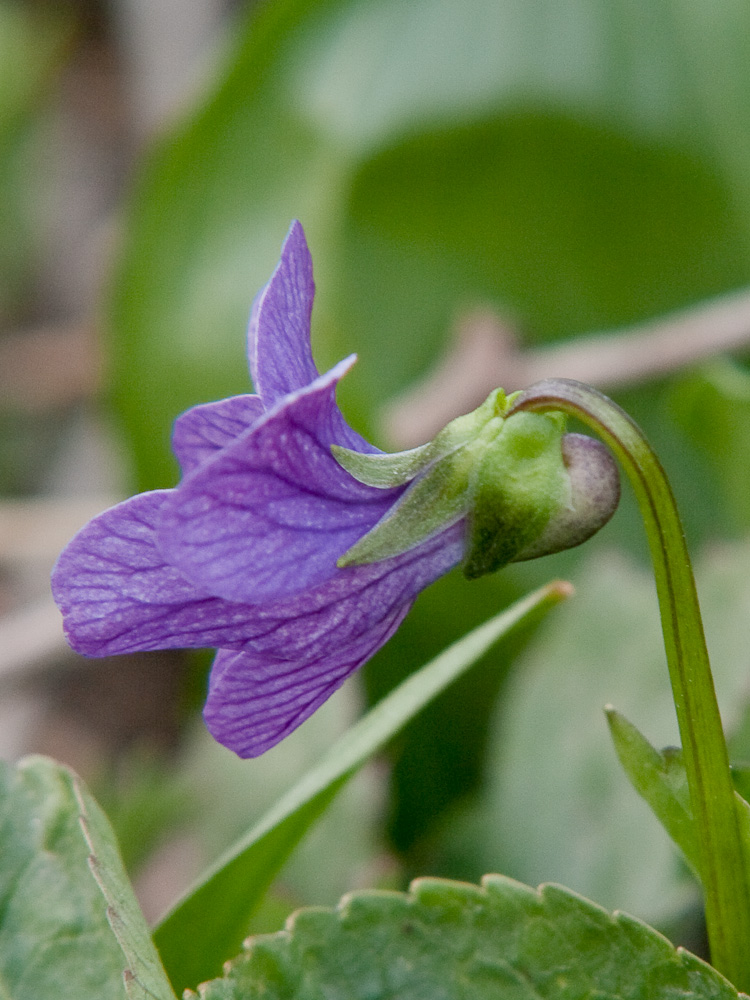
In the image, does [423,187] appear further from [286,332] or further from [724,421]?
[286,332]

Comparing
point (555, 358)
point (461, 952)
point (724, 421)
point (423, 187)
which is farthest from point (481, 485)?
point (423, 187)

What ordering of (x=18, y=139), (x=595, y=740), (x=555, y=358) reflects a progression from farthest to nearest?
(x=18, y=139)
(x=555, y=358)
(x=595, y=740)

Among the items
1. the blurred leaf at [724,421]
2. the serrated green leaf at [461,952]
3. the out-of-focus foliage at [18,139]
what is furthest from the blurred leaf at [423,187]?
the out-of-focus foliage at [18,139]

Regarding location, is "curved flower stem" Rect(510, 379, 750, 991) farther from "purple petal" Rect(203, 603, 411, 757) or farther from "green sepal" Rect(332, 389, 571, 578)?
"purple petal" Rect(203, 603, 411, 757)

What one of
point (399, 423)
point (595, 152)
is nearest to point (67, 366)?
point (399, 423)

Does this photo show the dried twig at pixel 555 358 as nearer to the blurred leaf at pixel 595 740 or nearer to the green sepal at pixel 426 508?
the blurred leaf at pixel 595 740

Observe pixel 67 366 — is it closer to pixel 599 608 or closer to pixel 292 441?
pixel 599 608
